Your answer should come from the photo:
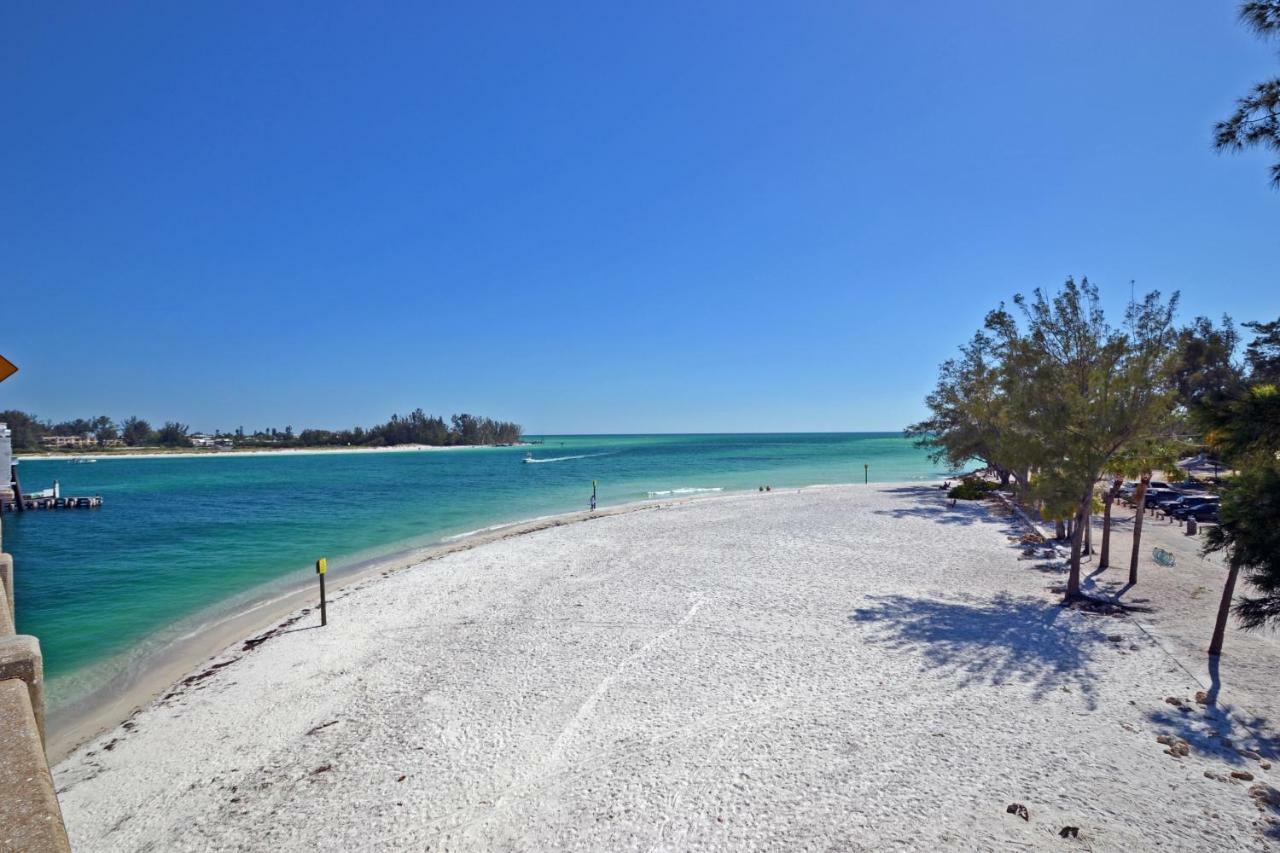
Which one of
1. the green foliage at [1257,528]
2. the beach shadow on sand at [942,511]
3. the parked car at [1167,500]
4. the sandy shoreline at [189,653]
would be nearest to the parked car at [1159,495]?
the parked car at [1167,500]

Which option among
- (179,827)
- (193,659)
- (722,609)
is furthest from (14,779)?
(193,659)

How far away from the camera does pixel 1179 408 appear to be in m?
13.2

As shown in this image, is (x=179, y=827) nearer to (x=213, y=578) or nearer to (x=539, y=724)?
(x=539, y=724)

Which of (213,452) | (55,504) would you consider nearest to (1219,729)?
(55,504)

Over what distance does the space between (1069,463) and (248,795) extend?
1585cm

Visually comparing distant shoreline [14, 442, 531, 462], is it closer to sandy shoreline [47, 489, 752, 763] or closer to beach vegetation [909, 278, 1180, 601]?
sandy shoreline [47, 489, 752, 763]

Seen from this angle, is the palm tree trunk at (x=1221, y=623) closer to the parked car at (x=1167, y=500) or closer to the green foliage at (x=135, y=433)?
the parked car at (x=1167, y=500)

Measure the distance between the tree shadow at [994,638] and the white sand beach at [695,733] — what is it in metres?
0.06

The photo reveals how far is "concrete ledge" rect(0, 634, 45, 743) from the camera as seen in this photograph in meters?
2.81

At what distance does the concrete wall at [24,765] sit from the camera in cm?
181

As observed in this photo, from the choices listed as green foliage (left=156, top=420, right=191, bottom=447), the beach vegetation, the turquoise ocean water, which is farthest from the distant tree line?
the beach vegetation

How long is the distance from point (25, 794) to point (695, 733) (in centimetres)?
683

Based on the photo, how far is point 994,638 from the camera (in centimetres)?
1077

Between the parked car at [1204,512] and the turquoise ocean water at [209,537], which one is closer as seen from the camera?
the turquoise ocean water at [209,537]
